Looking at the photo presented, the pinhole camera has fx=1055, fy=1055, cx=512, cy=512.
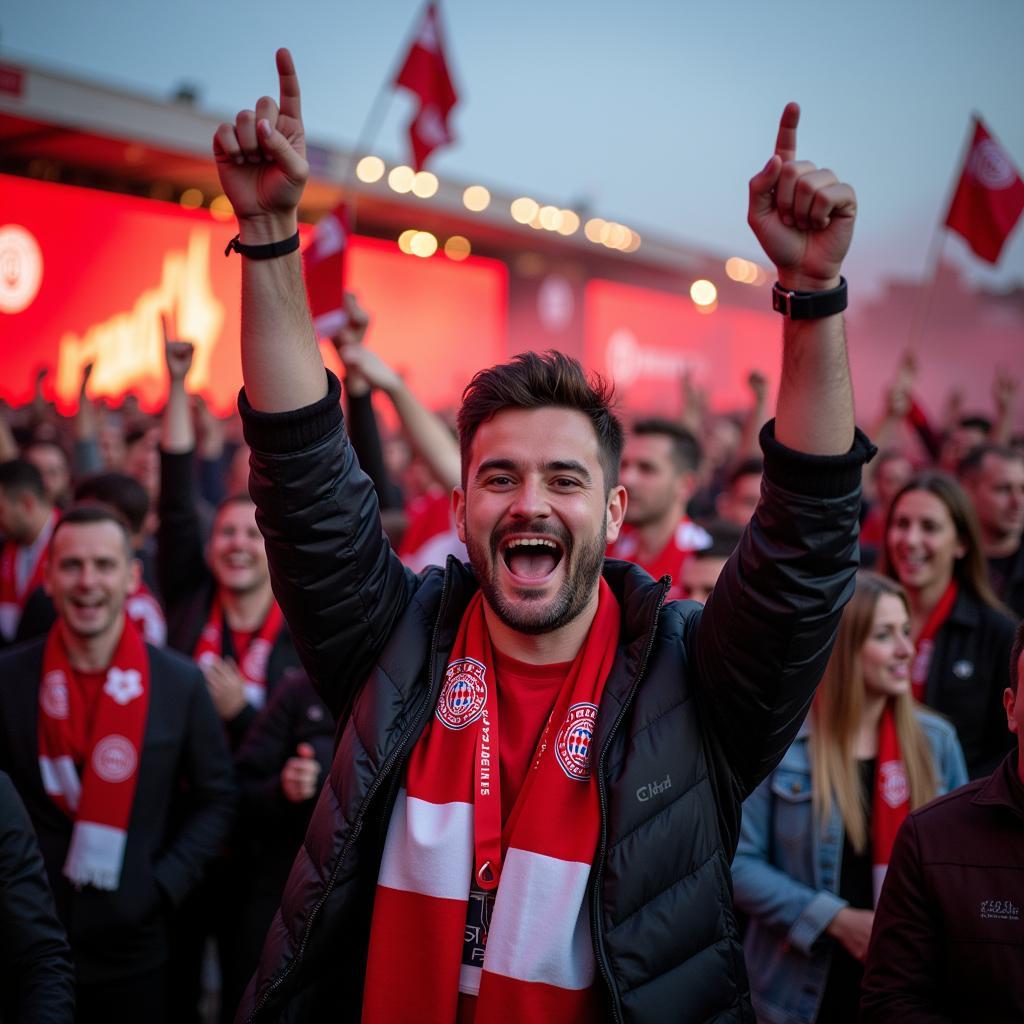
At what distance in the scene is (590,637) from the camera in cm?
195

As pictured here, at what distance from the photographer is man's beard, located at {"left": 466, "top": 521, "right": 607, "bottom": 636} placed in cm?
186

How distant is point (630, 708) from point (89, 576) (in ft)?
7.30

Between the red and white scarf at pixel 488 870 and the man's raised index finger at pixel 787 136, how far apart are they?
2.93 feet

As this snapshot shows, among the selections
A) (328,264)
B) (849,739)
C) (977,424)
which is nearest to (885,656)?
(849,739)

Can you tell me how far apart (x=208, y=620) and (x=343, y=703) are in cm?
242

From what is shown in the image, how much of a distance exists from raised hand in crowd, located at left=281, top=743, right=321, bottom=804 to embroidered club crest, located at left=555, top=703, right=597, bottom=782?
4.75 feet

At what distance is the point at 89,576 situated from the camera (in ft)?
11.1

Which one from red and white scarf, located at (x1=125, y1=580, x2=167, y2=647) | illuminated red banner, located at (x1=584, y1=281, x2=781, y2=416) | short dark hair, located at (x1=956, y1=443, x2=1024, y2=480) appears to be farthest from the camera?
illuminated red banner, located at (x1=584, y1=281, x2=781, y2=416)

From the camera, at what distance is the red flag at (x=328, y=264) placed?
16.8 feet

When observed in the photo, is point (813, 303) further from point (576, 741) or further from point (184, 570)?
point (184, 570)

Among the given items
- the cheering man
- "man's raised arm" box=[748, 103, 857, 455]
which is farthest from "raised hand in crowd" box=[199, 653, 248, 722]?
"man's raised arm" box=[748, 103, 857, 455]

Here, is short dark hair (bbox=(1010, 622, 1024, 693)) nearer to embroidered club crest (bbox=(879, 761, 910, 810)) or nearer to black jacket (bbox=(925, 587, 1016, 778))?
embroidered club crest (bbox=(879, 761, 910, 810))

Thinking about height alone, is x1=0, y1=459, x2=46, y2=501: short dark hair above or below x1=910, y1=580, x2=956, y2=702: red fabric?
above

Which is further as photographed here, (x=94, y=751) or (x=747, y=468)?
(x=747, y=468)
